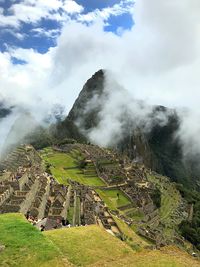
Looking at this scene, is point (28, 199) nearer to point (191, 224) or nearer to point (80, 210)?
point (80, 210)

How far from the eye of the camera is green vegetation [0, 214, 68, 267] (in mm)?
17438

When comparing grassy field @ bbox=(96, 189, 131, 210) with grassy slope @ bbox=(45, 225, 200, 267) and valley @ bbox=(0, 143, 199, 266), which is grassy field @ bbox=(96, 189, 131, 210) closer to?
valley @ bbox=(0, 143, 199, 266)

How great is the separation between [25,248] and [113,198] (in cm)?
5481

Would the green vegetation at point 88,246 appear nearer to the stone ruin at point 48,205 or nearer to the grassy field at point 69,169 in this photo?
the stone ruin at point 48,205

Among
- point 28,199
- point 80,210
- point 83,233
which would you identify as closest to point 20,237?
point 83,233

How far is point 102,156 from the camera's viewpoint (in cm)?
11025

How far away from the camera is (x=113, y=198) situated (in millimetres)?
72750

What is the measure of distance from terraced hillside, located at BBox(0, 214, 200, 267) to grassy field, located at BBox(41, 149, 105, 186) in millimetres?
51460

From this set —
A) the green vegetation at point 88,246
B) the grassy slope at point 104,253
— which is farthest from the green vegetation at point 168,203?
the grassy slope at point 104,253

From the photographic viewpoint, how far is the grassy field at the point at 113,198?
220 feet

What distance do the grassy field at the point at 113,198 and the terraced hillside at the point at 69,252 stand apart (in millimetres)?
42910

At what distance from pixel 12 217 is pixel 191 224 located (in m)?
55.6

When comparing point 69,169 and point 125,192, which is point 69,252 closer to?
point 125,192

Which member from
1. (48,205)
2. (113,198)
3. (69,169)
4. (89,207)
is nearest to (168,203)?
(113,198)
